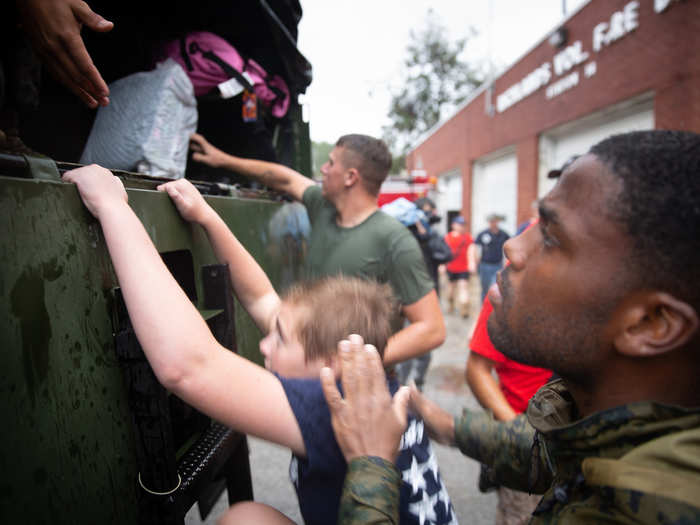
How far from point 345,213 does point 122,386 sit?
164 cm

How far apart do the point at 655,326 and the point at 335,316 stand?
706 millimetres

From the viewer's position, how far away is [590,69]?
859 centimetres

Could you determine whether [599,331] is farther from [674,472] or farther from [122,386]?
[122,386]

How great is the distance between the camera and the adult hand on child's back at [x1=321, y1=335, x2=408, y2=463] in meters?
0.95

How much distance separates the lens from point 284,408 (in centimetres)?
102

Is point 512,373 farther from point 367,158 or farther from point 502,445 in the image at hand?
point 367,158

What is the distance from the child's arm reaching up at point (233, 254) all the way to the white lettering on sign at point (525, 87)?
10930 mm

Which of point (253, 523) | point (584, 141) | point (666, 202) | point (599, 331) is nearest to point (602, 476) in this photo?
point (599, 331)

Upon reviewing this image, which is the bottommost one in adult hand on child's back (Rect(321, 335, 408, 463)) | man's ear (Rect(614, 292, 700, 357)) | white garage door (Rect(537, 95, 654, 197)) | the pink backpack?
adult hand on child's back (Rect(321, 335, 408, 463))

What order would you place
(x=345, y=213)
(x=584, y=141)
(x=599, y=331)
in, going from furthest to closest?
(x=584, y=141) → (x=345, y=213) → (x=599, y=331)

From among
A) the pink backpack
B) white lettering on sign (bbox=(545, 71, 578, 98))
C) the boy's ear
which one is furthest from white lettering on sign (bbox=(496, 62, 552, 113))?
the boy's ear

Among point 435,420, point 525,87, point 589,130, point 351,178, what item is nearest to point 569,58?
point 589,130

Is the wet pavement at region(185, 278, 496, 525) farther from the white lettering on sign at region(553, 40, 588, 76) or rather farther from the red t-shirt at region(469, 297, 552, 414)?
the white lettering on sign at region(553, 40, 588, 76)

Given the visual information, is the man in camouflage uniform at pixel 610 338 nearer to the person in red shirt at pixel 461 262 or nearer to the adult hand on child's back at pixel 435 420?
the adult hand on child's back at pixel 435 420
